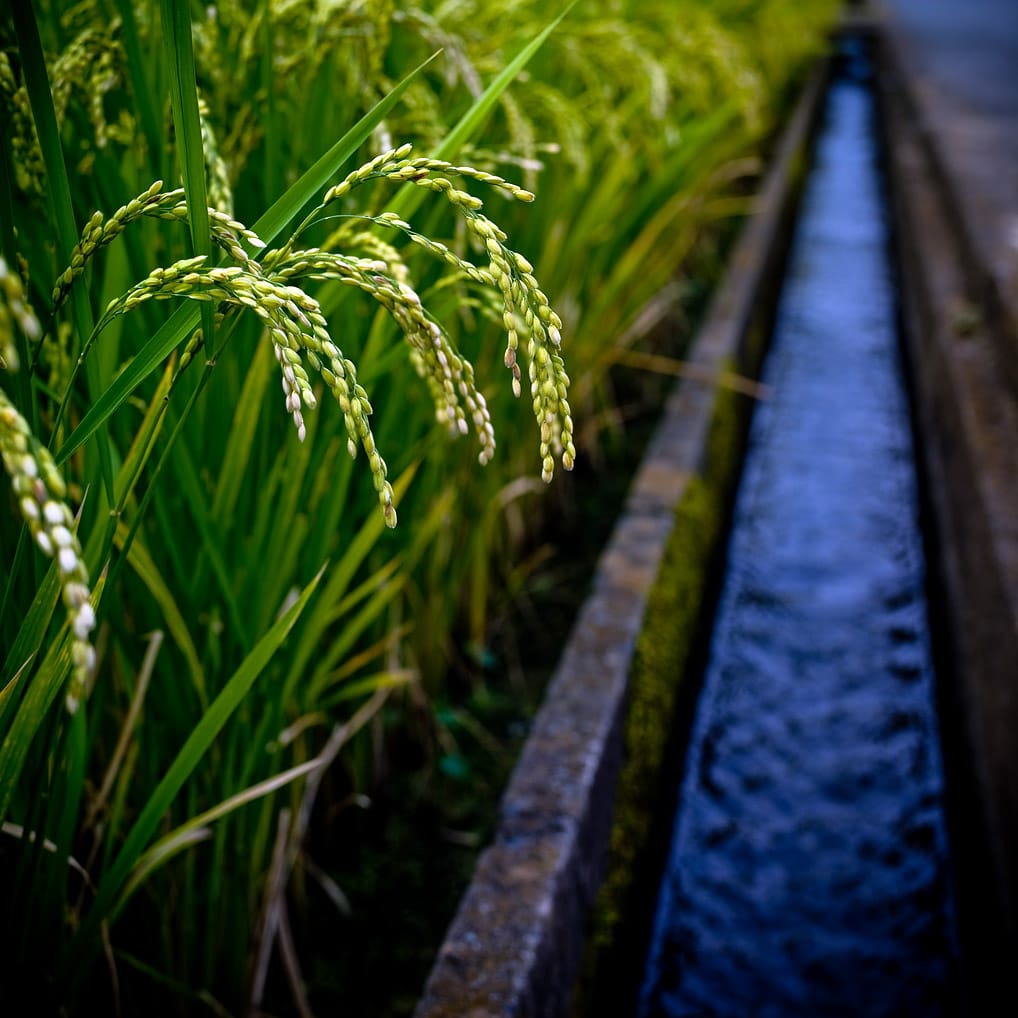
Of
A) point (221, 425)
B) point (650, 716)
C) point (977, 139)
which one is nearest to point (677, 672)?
point (650, 716)

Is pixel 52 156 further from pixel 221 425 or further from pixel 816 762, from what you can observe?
pixel 816 762

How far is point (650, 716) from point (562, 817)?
0.49 m

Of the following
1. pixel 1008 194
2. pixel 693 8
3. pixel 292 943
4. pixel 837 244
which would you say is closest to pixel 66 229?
pixel 292 943

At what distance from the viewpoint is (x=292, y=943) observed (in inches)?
57.9

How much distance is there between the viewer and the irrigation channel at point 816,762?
179 centimetres

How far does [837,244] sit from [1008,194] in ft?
5.78

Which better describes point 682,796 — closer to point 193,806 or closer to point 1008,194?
point 193,806

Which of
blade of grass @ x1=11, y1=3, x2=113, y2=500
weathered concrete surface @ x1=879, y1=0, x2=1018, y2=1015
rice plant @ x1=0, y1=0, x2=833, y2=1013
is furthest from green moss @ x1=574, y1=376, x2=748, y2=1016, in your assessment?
blade of grass @ x1=11, y1=3, x2=113, y2=500

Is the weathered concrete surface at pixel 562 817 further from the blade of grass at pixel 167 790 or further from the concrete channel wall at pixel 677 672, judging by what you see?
the blade of grass at pixel 167 790

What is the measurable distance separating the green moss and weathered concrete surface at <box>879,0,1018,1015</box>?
1.93 ft

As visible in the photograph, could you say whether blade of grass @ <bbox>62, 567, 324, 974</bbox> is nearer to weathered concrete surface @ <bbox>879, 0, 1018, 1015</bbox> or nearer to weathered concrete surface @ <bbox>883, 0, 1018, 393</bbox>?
weathered concrete surface @ <bbox>879, 0, 1018, 1015</bbox>

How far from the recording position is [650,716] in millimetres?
1872

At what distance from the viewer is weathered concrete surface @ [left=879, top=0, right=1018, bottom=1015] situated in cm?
172

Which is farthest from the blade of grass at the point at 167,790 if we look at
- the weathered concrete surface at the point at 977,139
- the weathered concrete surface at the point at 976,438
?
the weathered concrete surface at the point at 977,139
